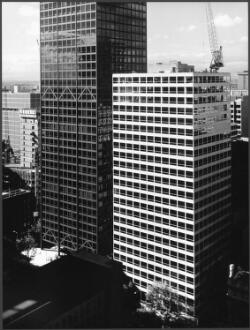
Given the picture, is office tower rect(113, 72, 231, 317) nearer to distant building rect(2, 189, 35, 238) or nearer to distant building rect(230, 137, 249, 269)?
distant building rect(230, 137, 249, 269)

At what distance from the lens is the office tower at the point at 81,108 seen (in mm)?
40594

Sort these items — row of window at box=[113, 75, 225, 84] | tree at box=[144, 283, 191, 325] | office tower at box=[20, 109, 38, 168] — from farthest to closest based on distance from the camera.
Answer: office tower at box=[20, 109, 38, 168]
row of window at box=[113, 75, 225, 84]
tree at box=[144, 283, 191, 325]

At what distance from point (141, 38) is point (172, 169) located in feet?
56.6

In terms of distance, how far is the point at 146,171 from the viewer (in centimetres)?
3378

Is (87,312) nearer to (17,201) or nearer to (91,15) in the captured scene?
(17,201)

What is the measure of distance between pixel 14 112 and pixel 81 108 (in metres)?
30.7

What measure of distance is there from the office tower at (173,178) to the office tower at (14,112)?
35016 millimetres

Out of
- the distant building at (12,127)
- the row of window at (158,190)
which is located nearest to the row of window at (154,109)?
the row of window at (158,190)

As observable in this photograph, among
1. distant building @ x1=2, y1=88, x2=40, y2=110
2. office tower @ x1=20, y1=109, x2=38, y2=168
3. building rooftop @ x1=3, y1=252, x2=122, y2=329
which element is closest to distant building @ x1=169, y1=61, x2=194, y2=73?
building rooftop @ x1=3, y1=252, x2=122, y2=329

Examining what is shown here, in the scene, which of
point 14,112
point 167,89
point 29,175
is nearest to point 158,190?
point 167,89

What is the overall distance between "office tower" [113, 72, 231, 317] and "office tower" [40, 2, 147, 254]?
550 centimetres

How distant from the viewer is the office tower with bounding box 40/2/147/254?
4059 centimetres

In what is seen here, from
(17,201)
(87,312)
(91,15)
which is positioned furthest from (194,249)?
(91,15)

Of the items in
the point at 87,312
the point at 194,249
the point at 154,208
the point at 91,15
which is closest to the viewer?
the point at 87,312
